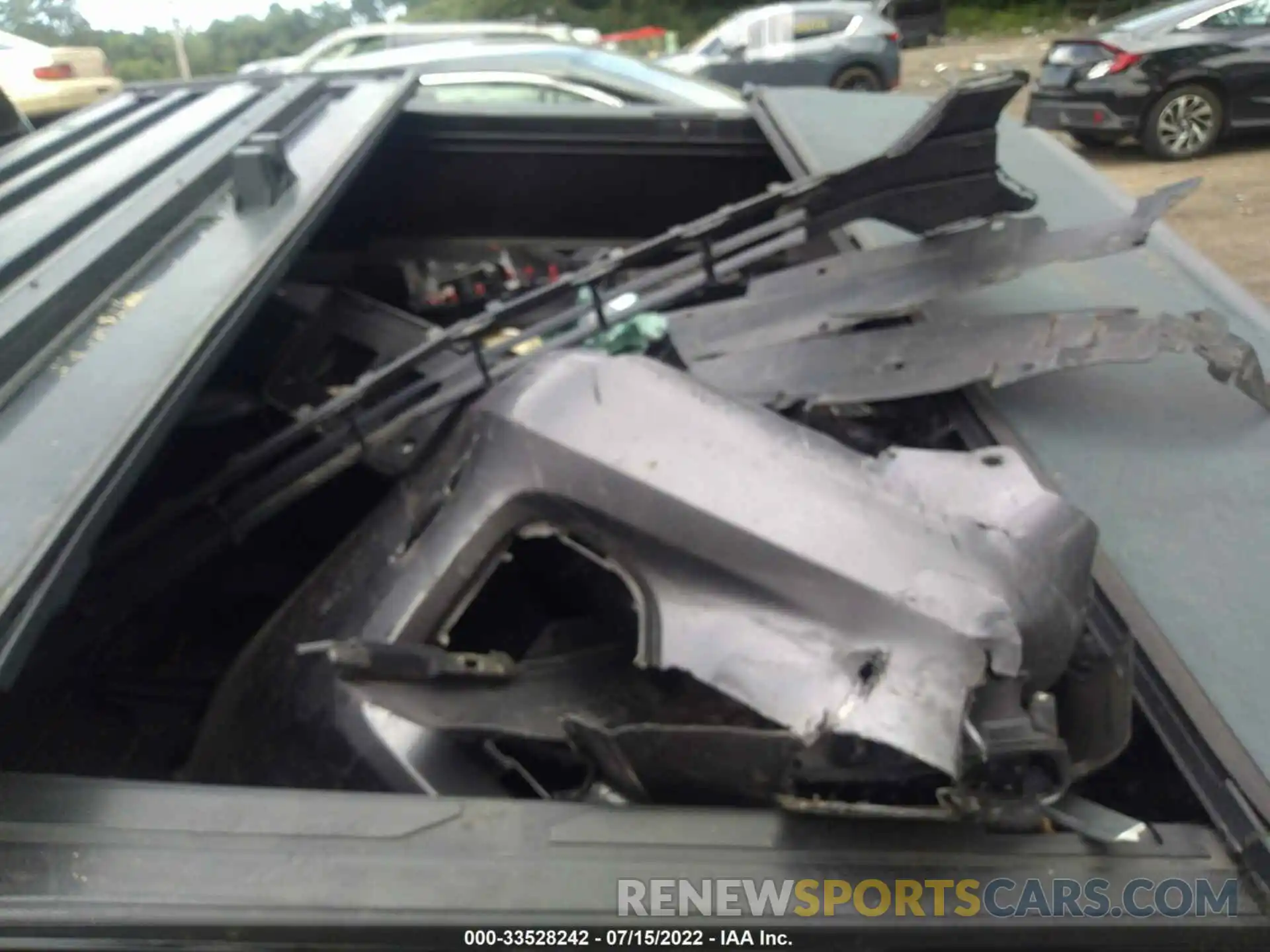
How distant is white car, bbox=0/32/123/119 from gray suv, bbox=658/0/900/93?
516 centimetres

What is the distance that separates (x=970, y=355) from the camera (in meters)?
1.63

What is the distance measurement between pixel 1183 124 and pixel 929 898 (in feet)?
28.5

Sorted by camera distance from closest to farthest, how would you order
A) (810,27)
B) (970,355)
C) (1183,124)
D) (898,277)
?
(970,355)
(898,277)
(1183,124)
(810,27)

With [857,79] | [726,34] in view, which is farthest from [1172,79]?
[726,34]

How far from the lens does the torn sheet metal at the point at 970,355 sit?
1.59 metres

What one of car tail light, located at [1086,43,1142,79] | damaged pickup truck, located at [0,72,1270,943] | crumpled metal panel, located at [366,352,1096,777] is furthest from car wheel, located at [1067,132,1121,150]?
crumpled metal panel, located at [366,352,1096,777]

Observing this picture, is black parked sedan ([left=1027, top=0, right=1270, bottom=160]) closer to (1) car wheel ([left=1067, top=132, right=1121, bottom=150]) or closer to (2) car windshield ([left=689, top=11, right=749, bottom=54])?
(1) car wheel ([left=1067, top=132, right=1121, bottom=150])

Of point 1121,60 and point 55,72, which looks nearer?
point 55,72

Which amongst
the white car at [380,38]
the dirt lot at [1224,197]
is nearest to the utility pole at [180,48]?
the white car at [380,38]

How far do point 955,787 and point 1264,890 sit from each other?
0.96 ft

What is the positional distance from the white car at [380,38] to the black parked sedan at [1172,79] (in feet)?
12.6

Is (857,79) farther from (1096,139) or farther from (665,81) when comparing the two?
(665,81)

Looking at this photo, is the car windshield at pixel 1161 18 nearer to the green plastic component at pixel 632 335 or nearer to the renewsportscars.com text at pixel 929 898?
the green plastic component at pixel 632 335

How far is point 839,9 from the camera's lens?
38.7ft
